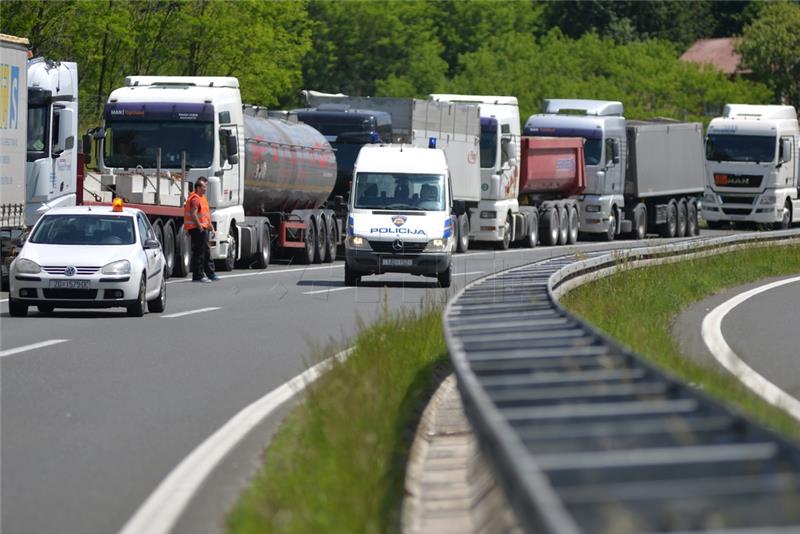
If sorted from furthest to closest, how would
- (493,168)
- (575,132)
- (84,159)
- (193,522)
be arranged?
Result: (575,132), (493,168), (84,159), (193,522)

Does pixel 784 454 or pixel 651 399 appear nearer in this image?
pixel 784 454

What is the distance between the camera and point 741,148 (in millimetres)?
57781

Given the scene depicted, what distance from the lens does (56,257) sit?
2225 cm

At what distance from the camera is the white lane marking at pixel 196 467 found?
860 cm

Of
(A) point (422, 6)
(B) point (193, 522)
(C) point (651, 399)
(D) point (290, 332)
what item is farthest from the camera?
(A) point (422, 6)

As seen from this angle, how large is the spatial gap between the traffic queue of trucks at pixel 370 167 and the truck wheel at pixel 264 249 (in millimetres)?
41

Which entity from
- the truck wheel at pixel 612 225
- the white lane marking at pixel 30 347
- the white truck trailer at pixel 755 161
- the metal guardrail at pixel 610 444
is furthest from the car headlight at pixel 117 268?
the white truck trailer at pixel 755 161

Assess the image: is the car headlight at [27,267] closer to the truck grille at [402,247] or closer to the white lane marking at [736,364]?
the white lane marking at [736,364]

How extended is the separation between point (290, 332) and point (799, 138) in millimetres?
42378

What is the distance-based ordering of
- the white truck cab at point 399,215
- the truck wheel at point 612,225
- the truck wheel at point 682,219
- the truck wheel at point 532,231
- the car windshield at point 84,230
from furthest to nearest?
the truck wheel at point 682,219
the truck wheel at point 612,225
the truck wheel at point 532,231
the white truck cab at point 399,215
the car windshield at point 84,230

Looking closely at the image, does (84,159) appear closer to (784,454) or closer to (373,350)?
(373,350)

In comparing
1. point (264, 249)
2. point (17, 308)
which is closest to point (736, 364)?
point (17, 308)

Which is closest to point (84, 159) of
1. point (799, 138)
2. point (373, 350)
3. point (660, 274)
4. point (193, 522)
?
point (660, 274)

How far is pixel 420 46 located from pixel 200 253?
84987mm
